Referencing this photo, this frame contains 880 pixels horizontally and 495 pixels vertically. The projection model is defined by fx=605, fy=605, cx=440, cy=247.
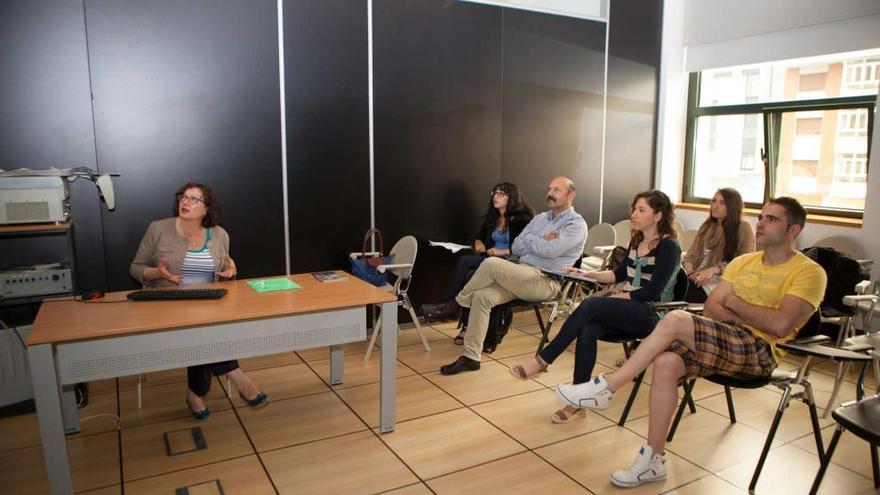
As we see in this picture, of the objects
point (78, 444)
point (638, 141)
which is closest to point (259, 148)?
point (78, 444)

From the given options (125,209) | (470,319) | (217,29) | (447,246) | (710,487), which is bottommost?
(710,487)

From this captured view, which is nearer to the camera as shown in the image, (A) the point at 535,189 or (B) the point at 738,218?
(B) the point at 738,218

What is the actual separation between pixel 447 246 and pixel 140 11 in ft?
8.94

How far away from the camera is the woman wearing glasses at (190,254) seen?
353cm

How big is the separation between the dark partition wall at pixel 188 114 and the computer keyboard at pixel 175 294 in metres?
1.26

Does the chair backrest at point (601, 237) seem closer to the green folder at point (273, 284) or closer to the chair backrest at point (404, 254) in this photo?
the chair backrest at point (404, 254)

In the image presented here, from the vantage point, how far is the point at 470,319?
13.8 feet

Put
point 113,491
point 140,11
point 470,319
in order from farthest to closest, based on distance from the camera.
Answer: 1. point 470,319
2. point 140,11
3. point 113,491

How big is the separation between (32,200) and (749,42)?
5760 mm

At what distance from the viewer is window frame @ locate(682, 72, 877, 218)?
16.2 feet

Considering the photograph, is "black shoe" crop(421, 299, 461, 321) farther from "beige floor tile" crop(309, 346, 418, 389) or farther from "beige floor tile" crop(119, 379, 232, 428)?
"beige floor tile" crop(119, 379, 232, 428)

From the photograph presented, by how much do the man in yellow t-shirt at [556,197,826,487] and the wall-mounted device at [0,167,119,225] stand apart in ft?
9.90

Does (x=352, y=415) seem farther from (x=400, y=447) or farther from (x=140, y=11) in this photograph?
(x=140, y=11)

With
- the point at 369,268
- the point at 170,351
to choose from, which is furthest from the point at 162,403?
the point at 369,268
